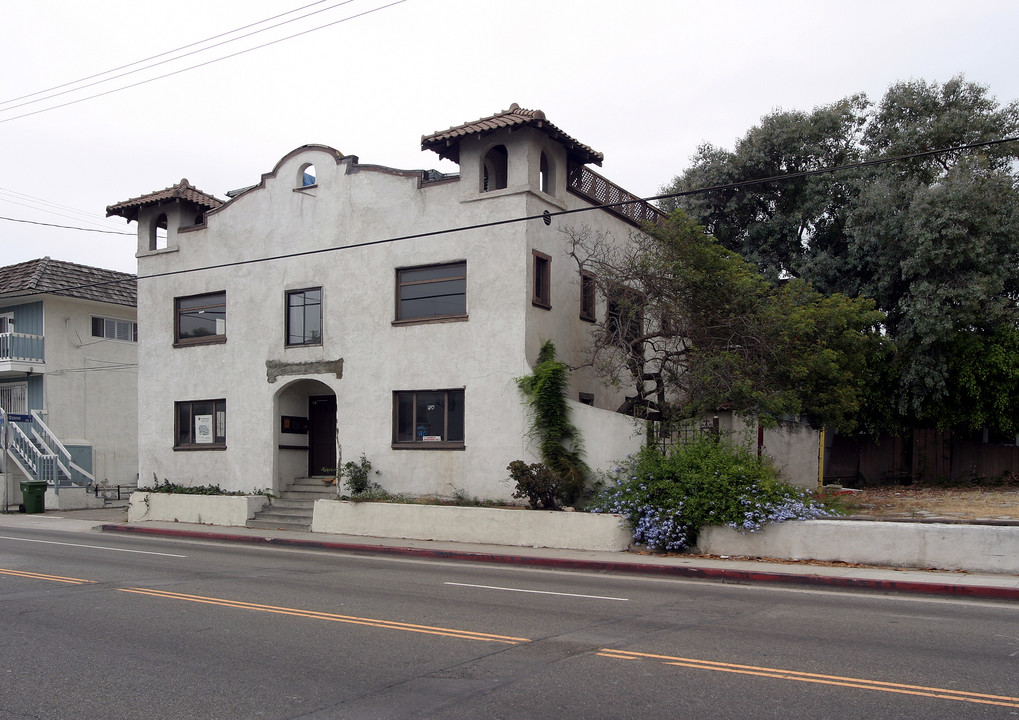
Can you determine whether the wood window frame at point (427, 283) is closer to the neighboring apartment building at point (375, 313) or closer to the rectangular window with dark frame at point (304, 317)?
the neighboring apartment building at point (375, 313)

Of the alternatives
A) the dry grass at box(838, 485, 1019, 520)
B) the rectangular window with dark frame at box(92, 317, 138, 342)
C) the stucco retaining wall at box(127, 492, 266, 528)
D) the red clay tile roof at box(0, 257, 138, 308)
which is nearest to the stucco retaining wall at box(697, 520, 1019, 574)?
the dry grass at box(838, 485, 1019, 520)

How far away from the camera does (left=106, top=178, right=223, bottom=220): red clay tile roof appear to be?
23375mm

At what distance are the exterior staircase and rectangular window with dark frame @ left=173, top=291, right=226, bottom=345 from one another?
173 inches

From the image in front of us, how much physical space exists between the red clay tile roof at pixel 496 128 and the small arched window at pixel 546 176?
0.55 meters

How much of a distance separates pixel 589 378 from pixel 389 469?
5.13 metres

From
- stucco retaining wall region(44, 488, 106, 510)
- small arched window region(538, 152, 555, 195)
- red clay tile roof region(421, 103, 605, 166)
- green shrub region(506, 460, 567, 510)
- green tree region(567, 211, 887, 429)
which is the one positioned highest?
red clay tile roof region(421, 103, 605, 166)

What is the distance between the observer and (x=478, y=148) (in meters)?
19.0

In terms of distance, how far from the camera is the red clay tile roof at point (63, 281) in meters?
29.7

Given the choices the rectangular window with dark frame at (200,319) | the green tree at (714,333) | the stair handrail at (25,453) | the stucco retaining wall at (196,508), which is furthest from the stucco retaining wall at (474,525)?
the stair handrail at (25,453)

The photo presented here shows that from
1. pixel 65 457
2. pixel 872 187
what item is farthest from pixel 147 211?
pixel 872 187

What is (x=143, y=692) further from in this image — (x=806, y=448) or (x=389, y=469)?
(x=806, y=448)

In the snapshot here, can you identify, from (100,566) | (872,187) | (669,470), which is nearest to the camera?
(100,566)

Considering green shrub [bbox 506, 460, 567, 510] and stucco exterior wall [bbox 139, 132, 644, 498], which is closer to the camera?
green shrub [bbox 506, 460, 567, 510]

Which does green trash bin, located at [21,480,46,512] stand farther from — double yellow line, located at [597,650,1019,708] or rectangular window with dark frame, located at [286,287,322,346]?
double yellow line, located at [597,650,1019,708]
